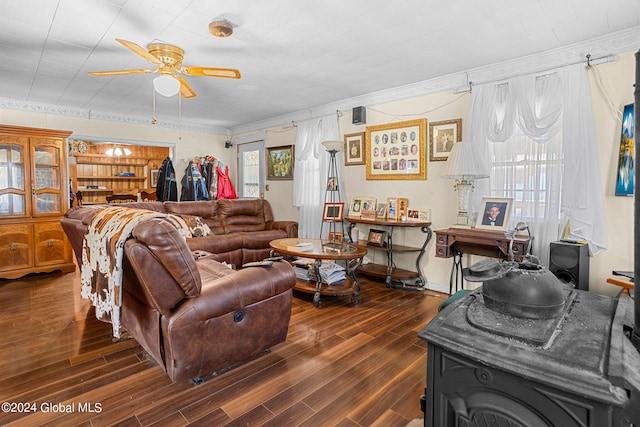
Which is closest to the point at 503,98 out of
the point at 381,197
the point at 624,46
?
the point at 624,46

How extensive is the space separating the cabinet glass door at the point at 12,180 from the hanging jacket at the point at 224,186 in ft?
8.93

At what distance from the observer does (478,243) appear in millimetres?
2947

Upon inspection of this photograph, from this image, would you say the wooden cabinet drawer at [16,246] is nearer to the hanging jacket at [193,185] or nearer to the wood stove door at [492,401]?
the hanging jacket at [193,185]

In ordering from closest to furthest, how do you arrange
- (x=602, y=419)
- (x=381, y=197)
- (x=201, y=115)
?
(x=602, y=419), (x=381, y=197), (x=201, y=115)

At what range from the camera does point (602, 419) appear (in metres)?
0.73

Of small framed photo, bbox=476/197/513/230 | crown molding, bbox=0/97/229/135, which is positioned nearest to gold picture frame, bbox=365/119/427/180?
small framed photo, bbox=476/197/513/230

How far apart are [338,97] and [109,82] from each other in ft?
8.88

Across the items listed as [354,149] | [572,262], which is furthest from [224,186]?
[572,262]

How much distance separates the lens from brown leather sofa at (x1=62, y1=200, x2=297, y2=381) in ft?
5.78

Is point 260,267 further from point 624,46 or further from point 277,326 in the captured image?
point 624,46

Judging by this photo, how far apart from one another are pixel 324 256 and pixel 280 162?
119 inches

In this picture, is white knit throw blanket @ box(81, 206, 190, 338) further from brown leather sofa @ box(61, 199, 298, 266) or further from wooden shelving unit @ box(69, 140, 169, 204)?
wooden shelving unit @ box(69, 140, 169, 204)

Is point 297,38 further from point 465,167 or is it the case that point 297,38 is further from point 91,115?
point 91,115

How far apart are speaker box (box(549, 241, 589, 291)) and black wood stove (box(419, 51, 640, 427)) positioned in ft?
5.17
